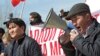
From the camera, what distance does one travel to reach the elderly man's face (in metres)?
4.78

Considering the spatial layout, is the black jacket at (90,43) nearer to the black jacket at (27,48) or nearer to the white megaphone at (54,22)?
the white megaphone at (54,22)

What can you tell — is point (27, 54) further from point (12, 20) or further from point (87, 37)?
point (87, 37)

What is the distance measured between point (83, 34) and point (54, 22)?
686mm

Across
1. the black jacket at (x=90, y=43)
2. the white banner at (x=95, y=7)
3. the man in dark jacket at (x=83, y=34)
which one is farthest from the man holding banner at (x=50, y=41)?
the black jacket at (x=90, y=43)

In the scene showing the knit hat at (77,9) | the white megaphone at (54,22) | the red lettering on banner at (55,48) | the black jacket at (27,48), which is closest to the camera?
the knit hat at (77,9)

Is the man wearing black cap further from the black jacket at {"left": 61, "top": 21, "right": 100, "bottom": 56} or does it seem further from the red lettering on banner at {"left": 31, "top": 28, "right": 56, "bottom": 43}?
the black jacket at {"left": 61, "top": 21, "right": 100, "bottom": 56}

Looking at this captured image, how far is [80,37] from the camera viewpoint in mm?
4703

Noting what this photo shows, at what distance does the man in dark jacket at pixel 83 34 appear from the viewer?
465 centimetres

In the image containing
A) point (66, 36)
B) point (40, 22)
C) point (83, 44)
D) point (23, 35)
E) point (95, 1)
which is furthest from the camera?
point (40, 22)

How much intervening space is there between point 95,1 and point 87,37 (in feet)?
6.19

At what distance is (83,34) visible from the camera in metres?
4.87

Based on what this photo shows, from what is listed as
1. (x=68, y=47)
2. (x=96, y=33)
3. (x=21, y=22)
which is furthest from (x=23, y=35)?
(x=96, y=33)

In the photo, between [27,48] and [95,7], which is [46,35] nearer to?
[27,48]

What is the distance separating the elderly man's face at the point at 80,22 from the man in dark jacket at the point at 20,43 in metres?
2.10
